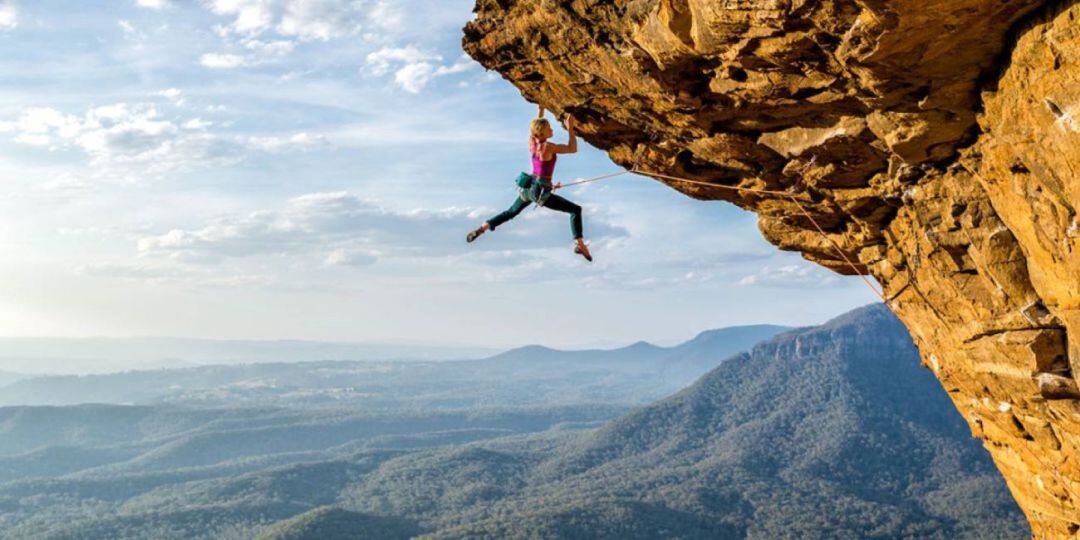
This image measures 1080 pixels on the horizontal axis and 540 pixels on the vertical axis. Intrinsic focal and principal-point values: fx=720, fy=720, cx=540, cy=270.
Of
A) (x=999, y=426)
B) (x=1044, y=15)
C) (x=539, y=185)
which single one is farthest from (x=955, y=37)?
(x=999, y=426)

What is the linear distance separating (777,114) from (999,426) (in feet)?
24.2

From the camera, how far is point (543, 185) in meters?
13.4

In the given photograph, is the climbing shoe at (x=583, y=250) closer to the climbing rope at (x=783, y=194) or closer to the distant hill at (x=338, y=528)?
the climbing rope at (x=783, y=194)

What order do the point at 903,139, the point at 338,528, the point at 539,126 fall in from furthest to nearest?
1. the point at 338,528
2. the point at 539,126
3. the point at 903,139

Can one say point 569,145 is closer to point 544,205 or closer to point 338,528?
point 544,205

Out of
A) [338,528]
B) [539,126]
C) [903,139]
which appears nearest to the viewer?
[903,139]

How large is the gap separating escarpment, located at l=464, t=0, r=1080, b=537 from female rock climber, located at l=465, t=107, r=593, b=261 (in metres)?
0.78

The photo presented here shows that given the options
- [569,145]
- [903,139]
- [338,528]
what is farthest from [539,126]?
[338,528]

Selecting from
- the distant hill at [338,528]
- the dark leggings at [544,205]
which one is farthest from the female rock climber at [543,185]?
the distant hill at [338,528]

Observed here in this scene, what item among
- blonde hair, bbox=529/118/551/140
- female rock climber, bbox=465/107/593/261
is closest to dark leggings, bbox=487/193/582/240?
female rock climber, bbox=465/107/593/261

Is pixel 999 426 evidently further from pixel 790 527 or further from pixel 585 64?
pixel 790 527

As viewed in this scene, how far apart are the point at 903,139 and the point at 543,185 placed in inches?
239

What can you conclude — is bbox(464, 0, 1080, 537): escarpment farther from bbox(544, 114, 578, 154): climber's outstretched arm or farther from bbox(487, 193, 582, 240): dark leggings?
bbox(487, 193, 582, 240): dark leggings

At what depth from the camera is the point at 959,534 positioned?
140125 mm
